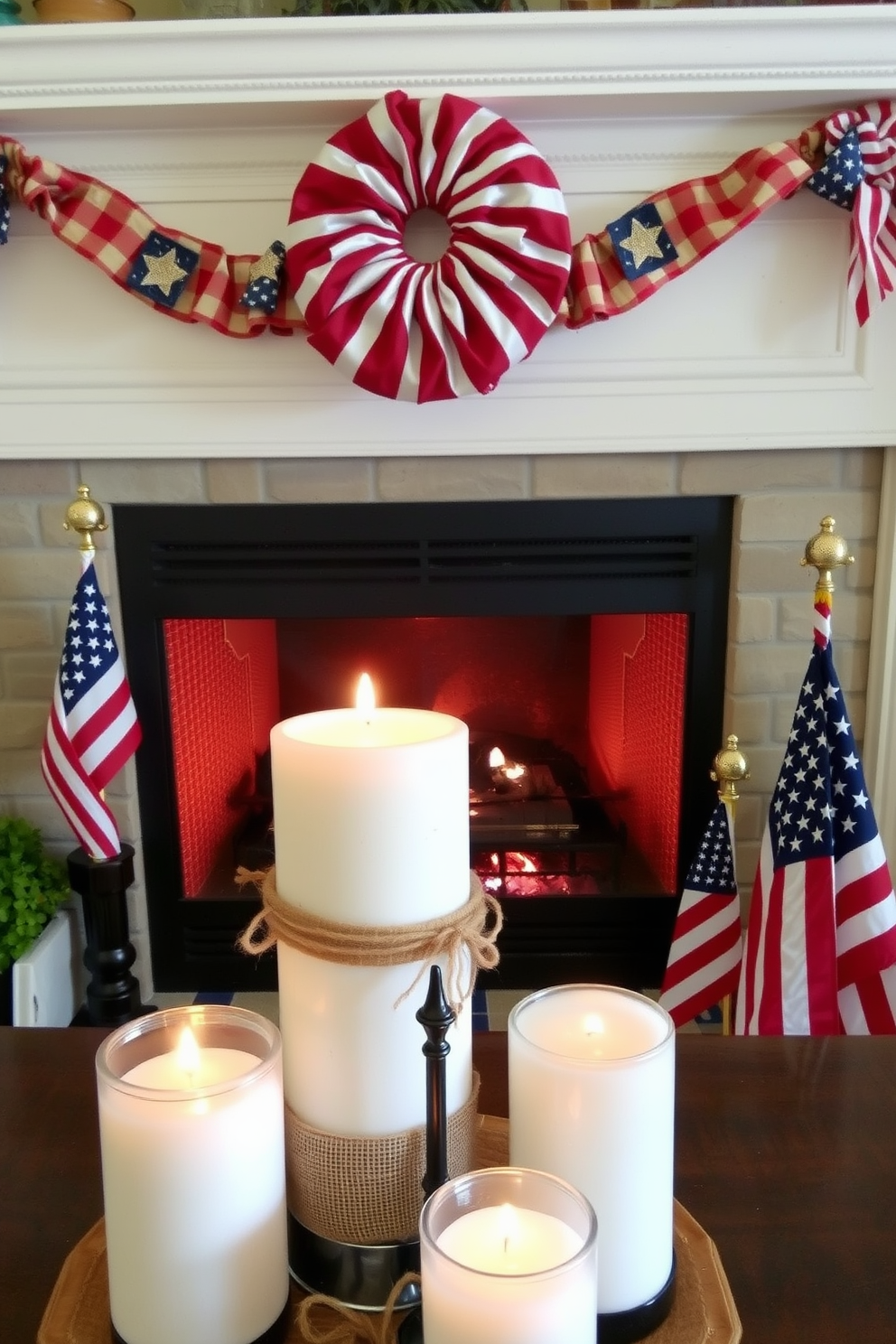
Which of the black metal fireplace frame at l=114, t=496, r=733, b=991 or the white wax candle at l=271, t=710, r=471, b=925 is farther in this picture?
the black metal fireplace frame at l=114, t=496, r=733, b=991

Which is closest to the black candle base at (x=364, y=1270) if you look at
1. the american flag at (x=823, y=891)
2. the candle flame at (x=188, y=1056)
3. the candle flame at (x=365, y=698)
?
the candle flame at (x=188, y=1056)

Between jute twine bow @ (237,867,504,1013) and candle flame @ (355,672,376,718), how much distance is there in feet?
0.33

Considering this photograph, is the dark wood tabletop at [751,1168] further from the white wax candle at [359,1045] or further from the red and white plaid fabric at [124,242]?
the red and white plaid fabric at [124,242]

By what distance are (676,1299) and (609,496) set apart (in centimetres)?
117

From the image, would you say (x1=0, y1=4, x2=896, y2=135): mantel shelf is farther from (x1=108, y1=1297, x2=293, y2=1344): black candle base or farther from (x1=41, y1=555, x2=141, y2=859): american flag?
(x1=108, y1=1297, x2=293, y2=1344): black candle base

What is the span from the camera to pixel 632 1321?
0.48 m

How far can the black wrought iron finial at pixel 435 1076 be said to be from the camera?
44 cm

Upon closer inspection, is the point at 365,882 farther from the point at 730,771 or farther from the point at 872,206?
the point at 872,206

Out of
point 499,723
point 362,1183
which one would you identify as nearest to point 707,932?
point 499,723

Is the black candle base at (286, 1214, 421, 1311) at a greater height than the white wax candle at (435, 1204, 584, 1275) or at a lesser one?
lesser

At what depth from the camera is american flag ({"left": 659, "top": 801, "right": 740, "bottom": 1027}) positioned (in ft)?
4.67

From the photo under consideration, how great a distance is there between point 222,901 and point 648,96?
51.0 inches

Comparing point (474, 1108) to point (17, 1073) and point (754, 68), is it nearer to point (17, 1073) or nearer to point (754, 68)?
point (17, 1073)

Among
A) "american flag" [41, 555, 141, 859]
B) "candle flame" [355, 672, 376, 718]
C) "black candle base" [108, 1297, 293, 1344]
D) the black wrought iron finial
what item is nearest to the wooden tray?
"black candle base" [108, 1297, 293, 1344]
